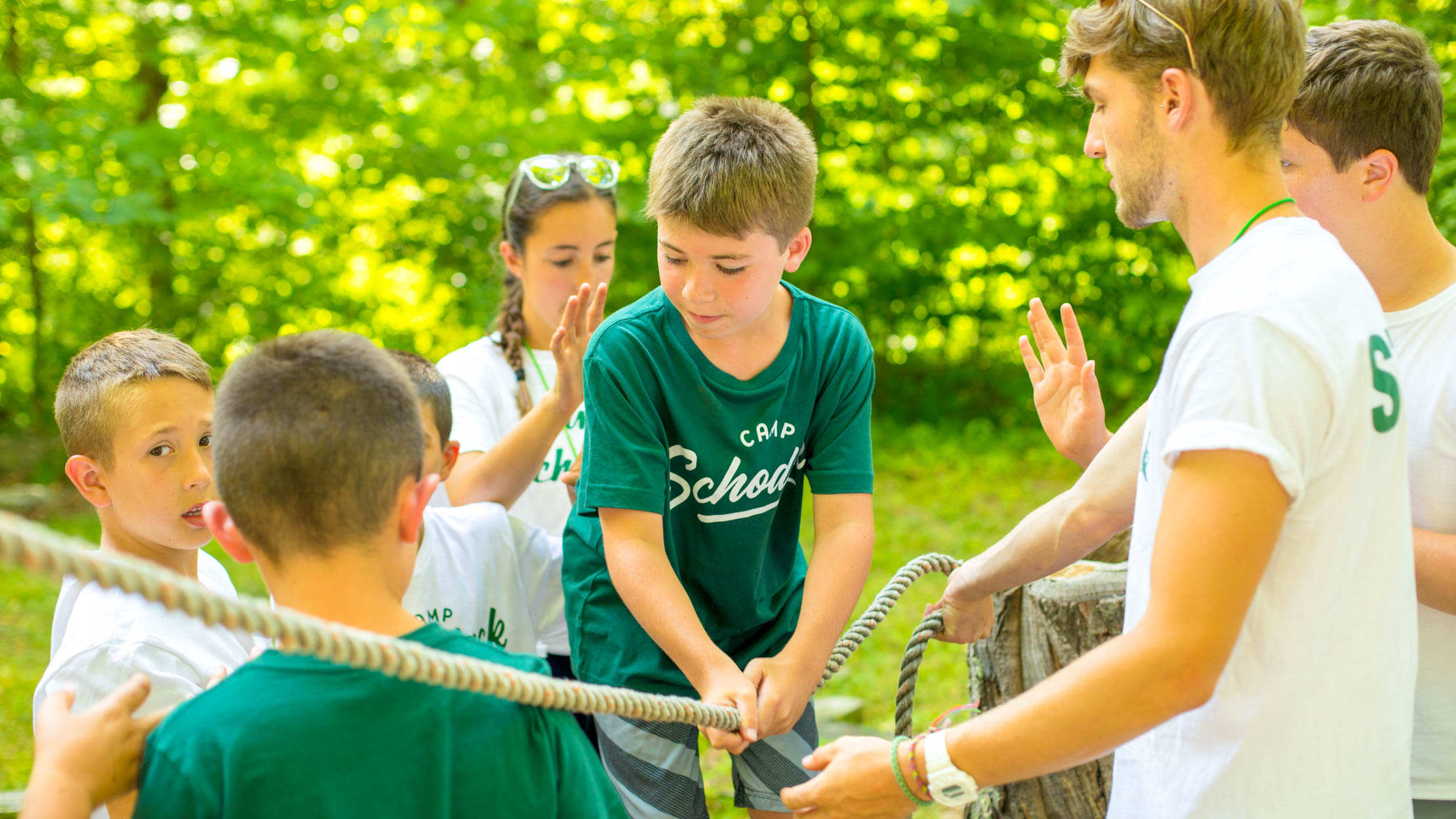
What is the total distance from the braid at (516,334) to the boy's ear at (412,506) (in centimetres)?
159

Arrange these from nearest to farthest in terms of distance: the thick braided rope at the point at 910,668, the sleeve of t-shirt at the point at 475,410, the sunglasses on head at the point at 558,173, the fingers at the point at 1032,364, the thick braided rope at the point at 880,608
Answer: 1. the thick braided rope at the point at 880,608
2. the fingers at the point at 1032,364
3. the thick braided rope at the point at 910,668
4. the sleeve of t-shirt at the point at 475,410
5. the sunglasses on head at the point at 558,173

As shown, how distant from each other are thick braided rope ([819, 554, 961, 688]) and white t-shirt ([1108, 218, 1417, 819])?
2.85ft

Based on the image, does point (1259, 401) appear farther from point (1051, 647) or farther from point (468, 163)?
point (468, 163)

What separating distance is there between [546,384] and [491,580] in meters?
0.70

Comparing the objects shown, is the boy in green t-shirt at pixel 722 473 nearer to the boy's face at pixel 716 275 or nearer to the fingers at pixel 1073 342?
the boy's face at pixel 716 275

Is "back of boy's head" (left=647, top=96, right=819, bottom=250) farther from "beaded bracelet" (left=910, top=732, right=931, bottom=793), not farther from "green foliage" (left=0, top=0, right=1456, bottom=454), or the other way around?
"green foliage" (left=0, top=0, right=1456, bottom=454)

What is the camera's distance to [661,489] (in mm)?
2275

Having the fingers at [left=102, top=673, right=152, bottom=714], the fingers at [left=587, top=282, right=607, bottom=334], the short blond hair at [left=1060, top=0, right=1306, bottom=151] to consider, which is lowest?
the fingers at [left=102, top=673, right=152, bottom=714]

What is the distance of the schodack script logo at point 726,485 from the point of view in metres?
2.36

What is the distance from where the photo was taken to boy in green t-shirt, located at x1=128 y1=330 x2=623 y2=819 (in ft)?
4.69

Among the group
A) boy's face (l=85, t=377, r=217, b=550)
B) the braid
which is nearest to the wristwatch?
boy's face (l=85, t=377, r=217, b=550)

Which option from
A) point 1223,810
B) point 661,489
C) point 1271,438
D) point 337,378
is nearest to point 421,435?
point 337,378

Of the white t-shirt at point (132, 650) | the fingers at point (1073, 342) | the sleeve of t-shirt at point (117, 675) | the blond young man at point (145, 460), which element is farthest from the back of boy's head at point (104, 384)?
the fingers at point (1073, 342)

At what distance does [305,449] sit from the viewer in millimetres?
1538
